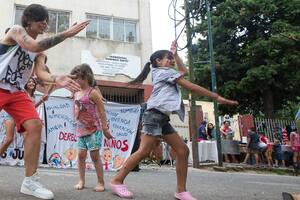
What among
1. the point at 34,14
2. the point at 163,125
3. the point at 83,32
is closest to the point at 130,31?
the point at 83,32

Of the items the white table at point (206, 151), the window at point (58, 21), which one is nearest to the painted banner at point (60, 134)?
the white table at point (206, 151)

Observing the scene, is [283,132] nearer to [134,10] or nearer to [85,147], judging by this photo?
[134,10]

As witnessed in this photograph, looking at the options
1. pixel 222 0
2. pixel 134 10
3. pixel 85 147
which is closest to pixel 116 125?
pixel 85 147

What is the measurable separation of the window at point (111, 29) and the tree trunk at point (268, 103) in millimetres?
7648

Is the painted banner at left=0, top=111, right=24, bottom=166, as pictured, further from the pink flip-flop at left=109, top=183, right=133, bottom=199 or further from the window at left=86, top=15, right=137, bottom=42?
the window at left=86, top=15, right=137, bottom=42

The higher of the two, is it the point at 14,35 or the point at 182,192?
the point at 14,35

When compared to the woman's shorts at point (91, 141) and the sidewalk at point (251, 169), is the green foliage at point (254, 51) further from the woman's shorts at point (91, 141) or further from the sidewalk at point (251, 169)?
the woman's shorts at point (91, 141)

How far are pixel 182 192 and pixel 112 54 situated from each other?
14.9 metres

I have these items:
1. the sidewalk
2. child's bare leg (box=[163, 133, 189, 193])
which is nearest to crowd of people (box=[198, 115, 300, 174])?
the sidewalk

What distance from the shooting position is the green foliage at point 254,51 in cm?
2034

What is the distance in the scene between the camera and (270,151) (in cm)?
1736

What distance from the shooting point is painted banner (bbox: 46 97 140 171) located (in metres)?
9.70

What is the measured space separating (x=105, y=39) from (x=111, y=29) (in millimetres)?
812

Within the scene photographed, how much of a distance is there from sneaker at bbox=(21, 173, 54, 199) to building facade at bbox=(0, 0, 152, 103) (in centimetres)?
1403
